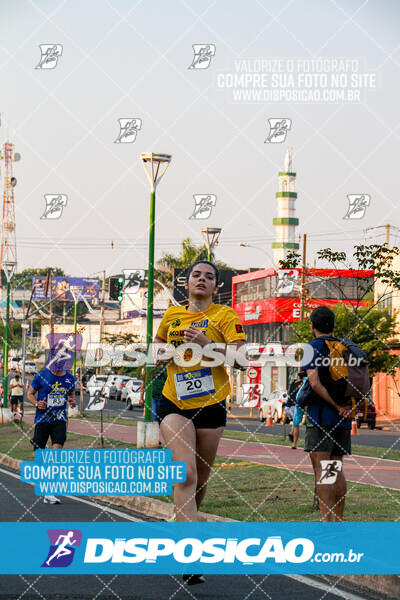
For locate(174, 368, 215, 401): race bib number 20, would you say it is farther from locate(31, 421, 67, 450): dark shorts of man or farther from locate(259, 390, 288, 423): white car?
locate(259, 390, 288, 423): white car

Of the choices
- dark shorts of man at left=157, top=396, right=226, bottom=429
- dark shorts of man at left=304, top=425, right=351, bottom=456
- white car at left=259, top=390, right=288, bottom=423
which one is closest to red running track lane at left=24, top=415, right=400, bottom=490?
dark shorts of man at left=304, top=425, right=351, bottom=456

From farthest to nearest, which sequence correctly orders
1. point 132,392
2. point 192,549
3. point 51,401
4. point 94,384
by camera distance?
point 94,384
point 132,392
point 51,401
point 192,549

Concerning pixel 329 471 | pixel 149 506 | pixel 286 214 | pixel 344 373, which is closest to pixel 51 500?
pixel 149 506

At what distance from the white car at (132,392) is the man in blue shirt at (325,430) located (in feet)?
133

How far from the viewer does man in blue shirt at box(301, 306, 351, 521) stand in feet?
25.1

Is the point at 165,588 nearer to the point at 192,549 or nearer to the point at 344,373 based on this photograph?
the point at 192,549

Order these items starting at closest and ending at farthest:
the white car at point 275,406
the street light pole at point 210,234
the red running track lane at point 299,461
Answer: the red running track lane at point 299,461 < the street light pole at point 210,234 < the white car at point 275,406

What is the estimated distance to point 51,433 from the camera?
12609mm

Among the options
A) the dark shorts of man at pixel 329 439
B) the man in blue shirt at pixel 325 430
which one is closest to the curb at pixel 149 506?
the man in blue shirt at pixel 325 430

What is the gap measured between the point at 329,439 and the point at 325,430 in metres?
0.09

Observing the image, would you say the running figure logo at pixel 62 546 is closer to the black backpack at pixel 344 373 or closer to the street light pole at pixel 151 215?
the black backpack at pixel 344 373

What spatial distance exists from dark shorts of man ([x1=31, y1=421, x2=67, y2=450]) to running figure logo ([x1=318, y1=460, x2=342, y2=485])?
541 centimetres

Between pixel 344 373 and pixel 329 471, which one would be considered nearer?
pixel 344 373

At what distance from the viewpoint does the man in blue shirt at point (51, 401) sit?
12.3 metres
